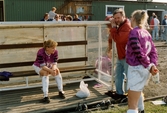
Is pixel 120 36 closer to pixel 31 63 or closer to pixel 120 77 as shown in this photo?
pixel 120 77

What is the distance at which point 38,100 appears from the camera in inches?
200

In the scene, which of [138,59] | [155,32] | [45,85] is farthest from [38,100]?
[155,32]

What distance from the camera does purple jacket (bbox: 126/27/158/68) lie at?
3588 millimetres

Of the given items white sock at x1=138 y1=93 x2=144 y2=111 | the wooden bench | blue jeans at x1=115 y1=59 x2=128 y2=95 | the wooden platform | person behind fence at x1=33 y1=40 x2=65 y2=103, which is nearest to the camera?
white sock at x1=138 y1=93 x2=144 y2=111

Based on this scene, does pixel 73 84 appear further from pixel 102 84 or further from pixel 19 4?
pixel 19 4

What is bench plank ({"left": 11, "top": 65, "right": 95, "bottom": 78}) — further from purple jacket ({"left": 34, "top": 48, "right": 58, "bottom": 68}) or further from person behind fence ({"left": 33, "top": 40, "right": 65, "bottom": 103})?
purple jacket ({"left": 34, "top": 48, "right": 58, "bottom": 68})

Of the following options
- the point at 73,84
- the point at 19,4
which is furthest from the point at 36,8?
the point at 73,84

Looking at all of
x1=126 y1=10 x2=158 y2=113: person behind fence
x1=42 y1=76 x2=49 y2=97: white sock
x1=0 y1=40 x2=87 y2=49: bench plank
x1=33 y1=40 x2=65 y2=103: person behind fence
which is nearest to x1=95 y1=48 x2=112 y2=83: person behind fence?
x1=0 y1=40 x2=87 y2=49: bench plank

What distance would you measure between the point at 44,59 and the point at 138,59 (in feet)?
7.23

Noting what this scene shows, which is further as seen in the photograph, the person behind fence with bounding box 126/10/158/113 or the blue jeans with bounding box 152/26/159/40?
the blue jeans with bounding box 152/26/159/40

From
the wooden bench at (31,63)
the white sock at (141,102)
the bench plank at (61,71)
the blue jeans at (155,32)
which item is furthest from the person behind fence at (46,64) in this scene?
the blue jeans at (155,32)

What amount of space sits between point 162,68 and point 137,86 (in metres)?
5.73

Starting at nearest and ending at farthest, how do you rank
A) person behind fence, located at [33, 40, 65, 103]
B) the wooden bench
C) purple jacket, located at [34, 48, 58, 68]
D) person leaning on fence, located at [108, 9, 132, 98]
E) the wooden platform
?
1. the wooden platform
2. person leaning on fence, located at [108, 9, 132, 98]
3. person behind fence, located at [33, 40, 65, 103]
4. purple jacket, located at [34, 48, 58, 68]
5. the wooden bench

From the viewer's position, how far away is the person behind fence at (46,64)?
4.92 m
